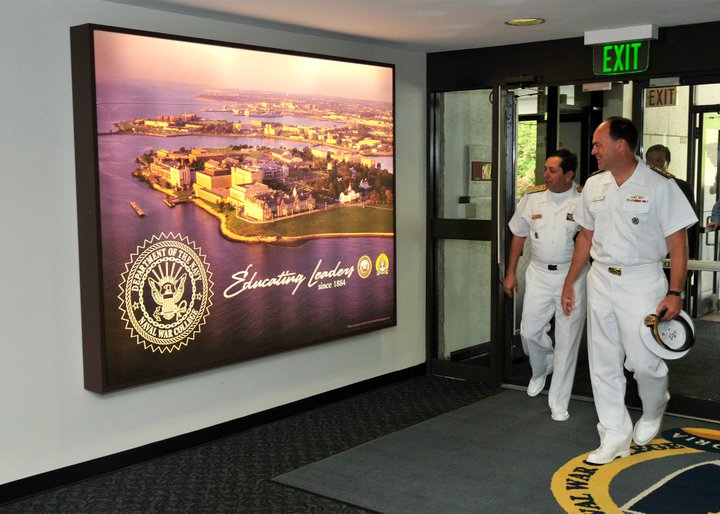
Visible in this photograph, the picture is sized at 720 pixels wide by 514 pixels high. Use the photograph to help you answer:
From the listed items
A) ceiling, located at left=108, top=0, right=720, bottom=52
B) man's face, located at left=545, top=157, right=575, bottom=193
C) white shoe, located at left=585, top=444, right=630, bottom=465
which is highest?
ceiling, located at left=108, top=0, right=720, bottom=52

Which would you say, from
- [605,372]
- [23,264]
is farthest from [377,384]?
[23,264]

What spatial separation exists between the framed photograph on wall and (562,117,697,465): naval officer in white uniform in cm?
173

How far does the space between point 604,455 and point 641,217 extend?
130cm

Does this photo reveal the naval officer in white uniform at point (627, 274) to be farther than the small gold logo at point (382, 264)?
No

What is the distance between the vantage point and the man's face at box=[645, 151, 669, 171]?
5324mm

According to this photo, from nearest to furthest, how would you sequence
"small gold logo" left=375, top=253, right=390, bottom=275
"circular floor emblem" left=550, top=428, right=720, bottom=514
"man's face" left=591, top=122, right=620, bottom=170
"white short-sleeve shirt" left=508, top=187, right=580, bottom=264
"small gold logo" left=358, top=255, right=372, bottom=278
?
"circular floor emblem" left=550, top=428, right=720, bottom=514
"man's face" left=591, top=122, right=620, bottom=170
"white short-sleeve shirt" left=508, top=187, right=580, bottom=264
"small gold logo" left=358, top=255, right=372, bottom=278
"small gold logo" left=375, top=253, right=390, bottom=275

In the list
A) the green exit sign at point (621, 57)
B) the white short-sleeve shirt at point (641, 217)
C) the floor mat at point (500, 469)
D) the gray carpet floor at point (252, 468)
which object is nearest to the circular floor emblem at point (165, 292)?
the gray carpet floor at point (252, 468)

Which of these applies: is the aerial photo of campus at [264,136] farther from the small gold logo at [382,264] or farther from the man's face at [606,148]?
the man's face at [606,148]

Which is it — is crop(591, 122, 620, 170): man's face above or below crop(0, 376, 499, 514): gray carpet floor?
above

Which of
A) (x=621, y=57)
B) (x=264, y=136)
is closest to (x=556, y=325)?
(x=621, y=57)

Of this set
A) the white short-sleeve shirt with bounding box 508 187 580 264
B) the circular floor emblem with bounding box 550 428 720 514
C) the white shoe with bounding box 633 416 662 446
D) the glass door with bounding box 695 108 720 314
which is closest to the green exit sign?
the glass door with bounding box 695 108 720 314

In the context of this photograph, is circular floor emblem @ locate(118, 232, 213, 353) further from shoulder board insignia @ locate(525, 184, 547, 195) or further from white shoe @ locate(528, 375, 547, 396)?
white shoe @ locate(528, 375, 547, 396)

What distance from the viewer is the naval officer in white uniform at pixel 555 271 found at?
5383 millimetres

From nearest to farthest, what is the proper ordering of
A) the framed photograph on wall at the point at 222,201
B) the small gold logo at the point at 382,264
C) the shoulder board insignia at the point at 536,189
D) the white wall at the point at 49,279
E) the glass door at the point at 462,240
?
the white wall at the point at 49,279
the framed photograph on wall at the point at 222,201
the shoulder board insignia at the point at 536,189
the small gold logo at the point at 382,264
the glass door at the point at 462,240
